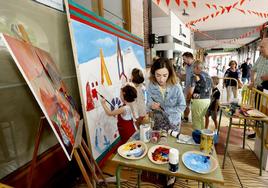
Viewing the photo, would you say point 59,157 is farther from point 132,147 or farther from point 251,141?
point 251,141

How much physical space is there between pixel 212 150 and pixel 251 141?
232 cm

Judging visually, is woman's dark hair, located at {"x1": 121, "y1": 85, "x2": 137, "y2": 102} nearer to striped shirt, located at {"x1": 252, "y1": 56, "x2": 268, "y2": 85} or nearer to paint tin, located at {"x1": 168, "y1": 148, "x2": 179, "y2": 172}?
paint tin, located at {"x1": 168, "y1": 148, "x2": 179, "y2": 172}

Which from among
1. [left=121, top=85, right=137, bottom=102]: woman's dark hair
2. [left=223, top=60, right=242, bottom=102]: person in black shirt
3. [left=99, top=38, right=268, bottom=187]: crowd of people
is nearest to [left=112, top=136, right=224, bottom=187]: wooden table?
[left=99, top=38, right=268, bottom=187]: crowd of people

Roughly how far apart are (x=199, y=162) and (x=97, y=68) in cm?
151

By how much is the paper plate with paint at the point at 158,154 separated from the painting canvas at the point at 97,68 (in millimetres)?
921

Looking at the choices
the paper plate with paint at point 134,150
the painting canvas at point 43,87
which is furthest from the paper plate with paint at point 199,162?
the painting canvas at point 43,87

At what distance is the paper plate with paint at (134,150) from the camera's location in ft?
3.56

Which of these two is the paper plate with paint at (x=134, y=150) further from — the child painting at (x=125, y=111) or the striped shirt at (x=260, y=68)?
the striped shirt at (x=260, y=68)

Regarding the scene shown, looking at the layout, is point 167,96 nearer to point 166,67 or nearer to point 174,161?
point 166,67

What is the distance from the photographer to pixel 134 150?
1137mm

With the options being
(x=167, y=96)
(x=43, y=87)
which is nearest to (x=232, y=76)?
(x=167, y=96)

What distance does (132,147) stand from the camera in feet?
3.84

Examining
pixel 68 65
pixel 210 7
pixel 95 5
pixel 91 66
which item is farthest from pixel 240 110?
pixel 210 7

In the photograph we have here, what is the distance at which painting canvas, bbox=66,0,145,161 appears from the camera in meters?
1.75
